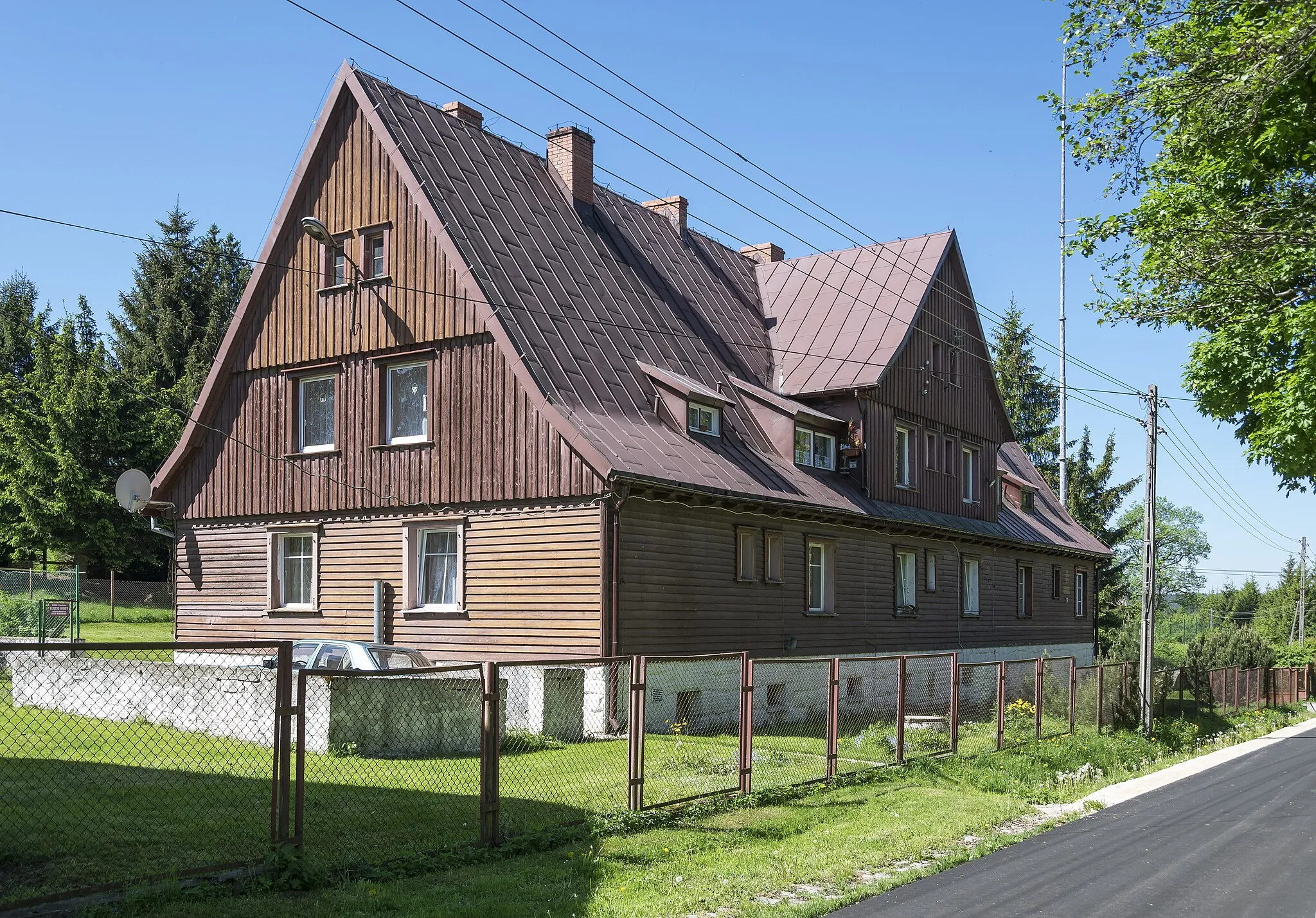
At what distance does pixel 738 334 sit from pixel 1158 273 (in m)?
10.1

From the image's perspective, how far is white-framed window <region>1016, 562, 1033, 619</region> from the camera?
34.8 metres

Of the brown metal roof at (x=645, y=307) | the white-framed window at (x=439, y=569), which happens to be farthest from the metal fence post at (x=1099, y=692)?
the white-framed window at (x=439, y=569)

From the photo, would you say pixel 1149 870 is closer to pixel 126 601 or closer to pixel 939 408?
pixel 939 408

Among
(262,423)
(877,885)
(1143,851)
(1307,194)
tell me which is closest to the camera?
(877,885)

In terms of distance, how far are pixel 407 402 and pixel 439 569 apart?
3.20 m

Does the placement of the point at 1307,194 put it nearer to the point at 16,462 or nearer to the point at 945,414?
the point at 945,414

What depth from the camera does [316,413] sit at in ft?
75.8

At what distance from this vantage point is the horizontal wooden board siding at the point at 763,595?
19.4 metres

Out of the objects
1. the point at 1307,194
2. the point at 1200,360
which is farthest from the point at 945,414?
the point at 1307,194

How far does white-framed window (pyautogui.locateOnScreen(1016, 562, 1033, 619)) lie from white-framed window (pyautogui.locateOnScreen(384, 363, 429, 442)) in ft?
65.4

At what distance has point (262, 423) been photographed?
927 inches

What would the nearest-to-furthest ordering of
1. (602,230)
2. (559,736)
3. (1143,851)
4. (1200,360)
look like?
1. (1143,851)
2. (559,736)
3. (1200,360)
4. (602,230)

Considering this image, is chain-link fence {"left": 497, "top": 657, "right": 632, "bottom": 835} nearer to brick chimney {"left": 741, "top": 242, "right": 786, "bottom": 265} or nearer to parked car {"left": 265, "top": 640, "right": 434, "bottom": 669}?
parked car {"left": 265, "top": 640, "right": 434, "bottom": 669}

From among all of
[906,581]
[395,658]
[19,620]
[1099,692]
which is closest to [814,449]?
[906,581]
